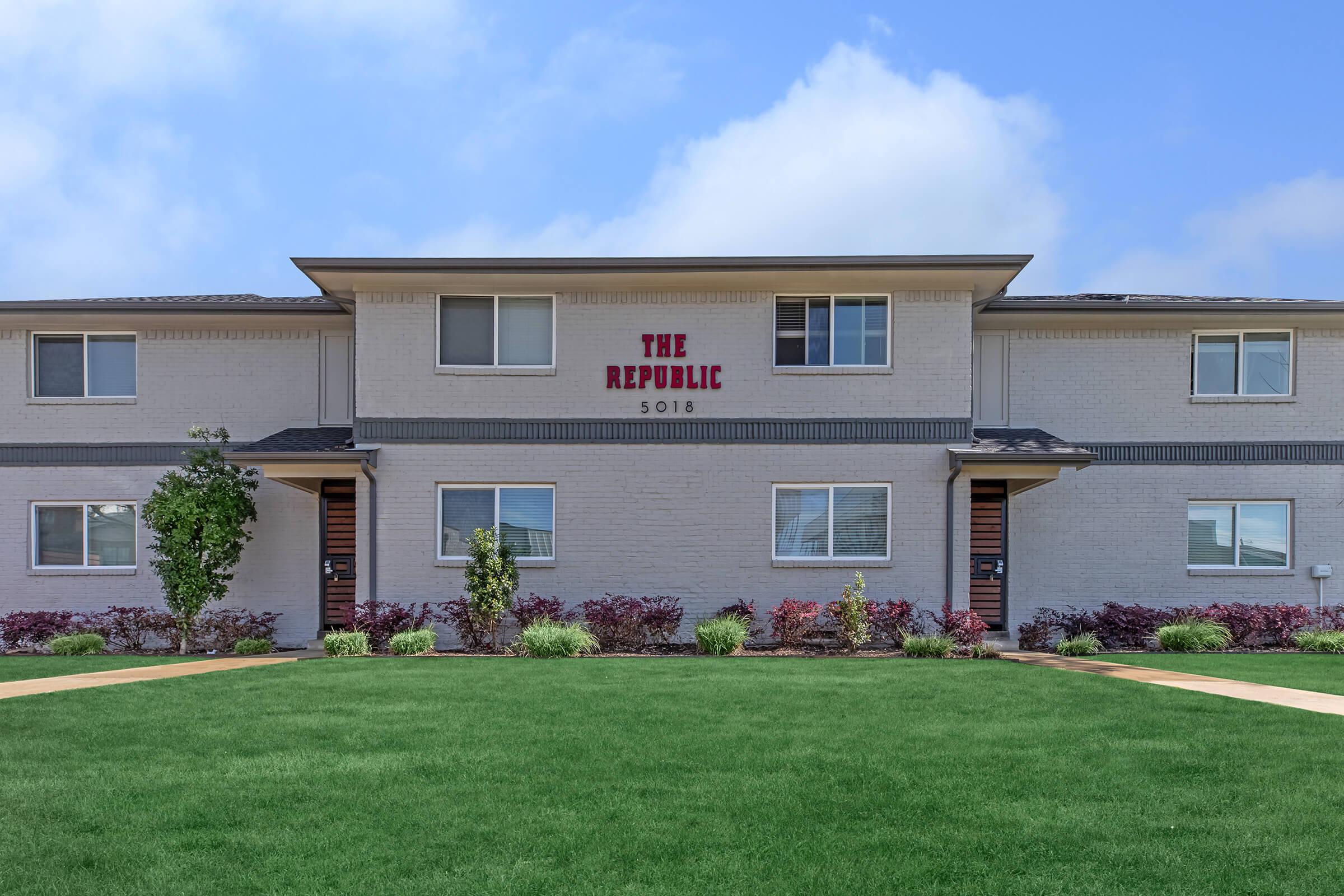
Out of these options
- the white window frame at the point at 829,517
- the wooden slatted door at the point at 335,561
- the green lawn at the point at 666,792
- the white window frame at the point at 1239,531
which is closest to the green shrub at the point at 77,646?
the wooden slatted door at the point at 335,561

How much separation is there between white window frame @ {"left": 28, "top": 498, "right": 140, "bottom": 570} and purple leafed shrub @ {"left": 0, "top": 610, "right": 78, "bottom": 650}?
89 cm

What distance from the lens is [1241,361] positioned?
1669cm

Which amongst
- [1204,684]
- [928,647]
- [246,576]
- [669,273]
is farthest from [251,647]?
[1204,684]

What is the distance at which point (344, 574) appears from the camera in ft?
53.3

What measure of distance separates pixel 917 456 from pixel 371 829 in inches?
435

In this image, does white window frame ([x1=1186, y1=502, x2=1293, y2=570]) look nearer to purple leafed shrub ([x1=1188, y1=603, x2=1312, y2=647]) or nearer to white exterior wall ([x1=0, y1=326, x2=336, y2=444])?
purple leafed shrub ([x1=1188, y1=603, x2=1312, y2=647])

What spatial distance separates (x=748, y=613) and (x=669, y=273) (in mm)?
5133

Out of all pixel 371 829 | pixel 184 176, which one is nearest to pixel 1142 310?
pixel 371 829

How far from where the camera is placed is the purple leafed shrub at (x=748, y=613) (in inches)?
581

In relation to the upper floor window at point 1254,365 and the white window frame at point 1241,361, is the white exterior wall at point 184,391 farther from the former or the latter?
the upper floor window at point 1254,365

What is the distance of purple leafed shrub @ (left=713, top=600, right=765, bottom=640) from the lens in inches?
581

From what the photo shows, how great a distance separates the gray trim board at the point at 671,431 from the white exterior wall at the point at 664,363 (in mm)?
120

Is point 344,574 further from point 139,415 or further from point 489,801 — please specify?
point 489,801

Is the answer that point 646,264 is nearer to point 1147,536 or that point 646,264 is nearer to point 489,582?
point 489,582
